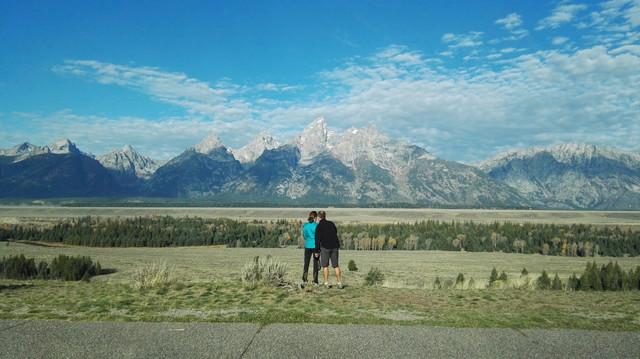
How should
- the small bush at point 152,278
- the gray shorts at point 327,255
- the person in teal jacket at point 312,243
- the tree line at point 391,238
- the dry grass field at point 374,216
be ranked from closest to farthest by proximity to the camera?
the small bush at point 152,278 < the gray shorts at point 327,255 < the person in teal jacket at point 312,243 < the tree line at point 391,238 < the dry grass field at point 374,216

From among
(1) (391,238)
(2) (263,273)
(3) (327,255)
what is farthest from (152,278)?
(1) (391,238)

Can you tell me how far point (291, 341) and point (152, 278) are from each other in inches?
313

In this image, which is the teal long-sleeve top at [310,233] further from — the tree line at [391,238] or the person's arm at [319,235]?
the tree line at [391,238]

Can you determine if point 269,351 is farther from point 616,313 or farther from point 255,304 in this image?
point 616,313

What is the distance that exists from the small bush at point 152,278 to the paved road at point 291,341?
473 cm

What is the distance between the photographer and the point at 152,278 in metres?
15.0

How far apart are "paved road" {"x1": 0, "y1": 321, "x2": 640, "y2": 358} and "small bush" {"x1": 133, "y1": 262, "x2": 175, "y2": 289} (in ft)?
15.5

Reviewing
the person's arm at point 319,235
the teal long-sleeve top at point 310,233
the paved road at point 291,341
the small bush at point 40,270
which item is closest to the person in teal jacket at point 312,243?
the teal long-sleeve top at point 310,233

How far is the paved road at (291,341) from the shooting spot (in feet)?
25.5

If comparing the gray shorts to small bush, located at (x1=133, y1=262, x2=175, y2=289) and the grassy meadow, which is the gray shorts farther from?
small bush, located at (x1=133, y1=262, x2=175, y2=289)

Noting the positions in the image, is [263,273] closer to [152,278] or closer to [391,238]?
[152,278]

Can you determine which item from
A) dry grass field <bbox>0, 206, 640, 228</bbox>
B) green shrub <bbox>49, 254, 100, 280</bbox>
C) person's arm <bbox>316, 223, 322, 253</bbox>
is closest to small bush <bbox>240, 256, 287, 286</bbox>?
person's arm <bbox>316, 223, 322, 253</bbox>

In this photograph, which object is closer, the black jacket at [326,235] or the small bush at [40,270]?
the black jacket at [326,235]

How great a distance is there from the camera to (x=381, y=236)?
72938mm
